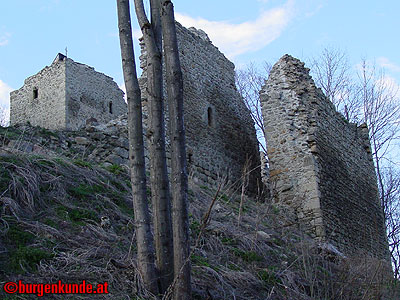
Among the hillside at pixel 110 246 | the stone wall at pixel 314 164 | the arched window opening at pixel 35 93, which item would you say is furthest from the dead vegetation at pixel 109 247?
the arched window opening at pixel 35 93

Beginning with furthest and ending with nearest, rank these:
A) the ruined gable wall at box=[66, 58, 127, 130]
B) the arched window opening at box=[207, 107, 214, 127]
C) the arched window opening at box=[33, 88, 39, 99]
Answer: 1. the arched window opening at box=[33, 88, 39, 99]
2. the ruined gable wall at box=[66, 58, 127, 130]
3. the arched window opening at box=[207, 107, 214, 127]

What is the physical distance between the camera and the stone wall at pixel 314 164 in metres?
10.3

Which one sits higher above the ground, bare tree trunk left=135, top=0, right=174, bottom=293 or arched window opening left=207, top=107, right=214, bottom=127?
arched window opening left=207, top=107, right=214, bottom=127

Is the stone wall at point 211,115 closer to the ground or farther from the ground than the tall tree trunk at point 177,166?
farther from the ground

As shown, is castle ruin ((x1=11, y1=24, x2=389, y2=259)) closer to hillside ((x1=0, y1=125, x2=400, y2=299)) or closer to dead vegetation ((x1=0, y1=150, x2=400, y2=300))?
hillside ((x1=0, y1=125, x2=400, y2=299))

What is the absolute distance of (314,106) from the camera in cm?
1138

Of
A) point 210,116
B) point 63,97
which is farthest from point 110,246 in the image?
point 63,97

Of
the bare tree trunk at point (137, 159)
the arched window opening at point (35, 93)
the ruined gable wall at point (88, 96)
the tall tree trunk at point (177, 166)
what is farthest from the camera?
the arched window opening at point (35, 93)

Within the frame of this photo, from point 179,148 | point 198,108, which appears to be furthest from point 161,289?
point 198,108

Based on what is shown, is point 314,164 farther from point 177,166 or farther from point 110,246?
point 177,166

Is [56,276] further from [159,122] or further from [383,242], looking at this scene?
[383,242]

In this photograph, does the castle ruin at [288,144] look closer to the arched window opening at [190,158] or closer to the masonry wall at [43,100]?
the arched window opening at [190,158]

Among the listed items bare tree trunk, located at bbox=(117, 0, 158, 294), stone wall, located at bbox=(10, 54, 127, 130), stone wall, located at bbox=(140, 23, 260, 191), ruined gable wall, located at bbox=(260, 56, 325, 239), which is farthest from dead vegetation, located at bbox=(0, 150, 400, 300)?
stone wall, located at bbox=(10, 54, 127, 130)

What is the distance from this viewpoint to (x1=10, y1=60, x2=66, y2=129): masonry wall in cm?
1681
